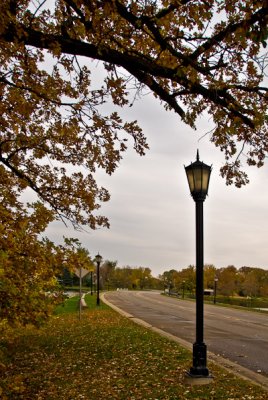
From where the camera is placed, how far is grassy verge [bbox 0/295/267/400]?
6.73 meters

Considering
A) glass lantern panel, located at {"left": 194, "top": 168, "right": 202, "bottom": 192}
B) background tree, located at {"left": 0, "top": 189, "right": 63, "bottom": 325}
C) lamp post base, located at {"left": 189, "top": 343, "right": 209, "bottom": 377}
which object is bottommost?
lamp post base, located at {"left": 189, "top": 343, "right": 209, "bottom": 377}

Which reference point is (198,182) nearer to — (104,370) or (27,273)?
(27,273)

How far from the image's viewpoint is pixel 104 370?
347 inches

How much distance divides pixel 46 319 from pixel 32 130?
161 inches

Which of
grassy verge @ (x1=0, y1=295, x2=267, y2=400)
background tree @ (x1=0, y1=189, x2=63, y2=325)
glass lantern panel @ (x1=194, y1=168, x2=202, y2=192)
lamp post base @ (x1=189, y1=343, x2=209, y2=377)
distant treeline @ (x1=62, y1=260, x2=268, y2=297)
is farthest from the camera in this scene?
distant treeline @ (x1=62, y1=260, x2=268, y2=297)

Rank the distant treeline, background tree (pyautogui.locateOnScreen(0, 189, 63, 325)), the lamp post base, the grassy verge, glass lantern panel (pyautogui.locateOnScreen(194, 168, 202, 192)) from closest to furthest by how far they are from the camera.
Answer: background tree (pyautogui.locateOnScreen(0, 189, 63, 325))
the grassy verge
the lamp post base
glass lantern panel (pyautogui.locateOnScreen(194, 168, 202, 192))
the distant treeline

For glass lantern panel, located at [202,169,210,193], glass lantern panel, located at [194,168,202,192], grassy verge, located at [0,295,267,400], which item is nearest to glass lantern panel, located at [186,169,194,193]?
glass lantern panel, located at [194,168,202,192]

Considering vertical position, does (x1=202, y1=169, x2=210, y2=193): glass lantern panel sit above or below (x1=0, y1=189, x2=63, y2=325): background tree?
above

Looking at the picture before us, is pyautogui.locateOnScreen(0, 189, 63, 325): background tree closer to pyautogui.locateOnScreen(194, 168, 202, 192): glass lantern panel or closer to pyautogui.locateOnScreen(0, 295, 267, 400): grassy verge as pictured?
pyautogui.locateOnScreen(0, 295, 267, 400): grassy verge

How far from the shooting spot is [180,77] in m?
4.91

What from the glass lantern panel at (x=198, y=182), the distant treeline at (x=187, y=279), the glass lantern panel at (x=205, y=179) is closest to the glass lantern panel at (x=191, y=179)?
the glass lantern panel at (x=198, y=182)

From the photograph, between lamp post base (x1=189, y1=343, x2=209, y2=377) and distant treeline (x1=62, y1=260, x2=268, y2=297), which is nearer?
lamp post base (x1=189, y1=343, x2=209, y2=377)

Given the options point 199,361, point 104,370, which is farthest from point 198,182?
point 104,370

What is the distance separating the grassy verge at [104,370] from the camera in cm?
673
